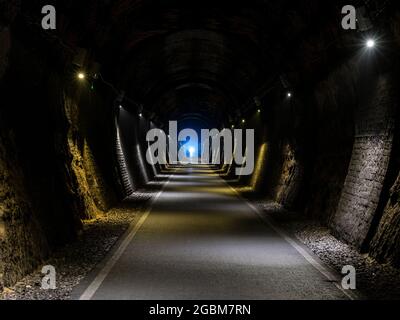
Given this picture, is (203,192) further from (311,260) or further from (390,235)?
(390,235)

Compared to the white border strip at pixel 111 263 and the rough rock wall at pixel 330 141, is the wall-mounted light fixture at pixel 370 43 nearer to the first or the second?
the rough rock wall at pixel 330 141

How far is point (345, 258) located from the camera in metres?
9.43

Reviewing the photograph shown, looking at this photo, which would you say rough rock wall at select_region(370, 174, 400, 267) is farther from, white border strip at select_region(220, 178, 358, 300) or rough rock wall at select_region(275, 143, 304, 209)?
rough rock wall at select_region(275, 143, 304, 209)

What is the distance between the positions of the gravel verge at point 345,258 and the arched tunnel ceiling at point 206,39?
14.6ft

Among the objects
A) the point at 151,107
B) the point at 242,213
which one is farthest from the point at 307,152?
the point at 151,107

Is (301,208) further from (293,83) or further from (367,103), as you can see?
(367,103)

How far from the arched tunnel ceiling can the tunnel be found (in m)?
0.09

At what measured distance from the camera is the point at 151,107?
3709cm

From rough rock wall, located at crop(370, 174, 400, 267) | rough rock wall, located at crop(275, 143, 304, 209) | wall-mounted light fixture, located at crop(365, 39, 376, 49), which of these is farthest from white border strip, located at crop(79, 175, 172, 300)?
wall-mounted light fixture, located at crop(365, 39, 376, 49)

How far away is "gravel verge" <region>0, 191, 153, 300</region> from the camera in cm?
688

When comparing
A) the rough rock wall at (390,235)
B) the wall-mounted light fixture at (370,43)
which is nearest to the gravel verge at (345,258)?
the rough rock wall at (390,235)

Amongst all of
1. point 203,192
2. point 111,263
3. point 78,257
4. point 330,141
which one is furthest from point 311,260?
point 203,192

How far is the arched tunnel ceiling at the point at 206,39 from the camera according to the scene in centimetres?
1408

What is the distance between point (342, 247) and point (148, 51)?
13611mm
